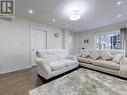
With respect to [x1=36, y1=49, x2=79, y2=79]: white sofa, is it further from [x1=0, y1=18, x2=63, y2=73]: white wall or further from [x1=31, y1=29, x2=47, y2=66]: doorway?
[x1=31, y1=29, x2=47, y2=66]: doorway

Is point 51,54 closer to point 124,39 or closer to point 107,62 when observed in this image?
point 107,62

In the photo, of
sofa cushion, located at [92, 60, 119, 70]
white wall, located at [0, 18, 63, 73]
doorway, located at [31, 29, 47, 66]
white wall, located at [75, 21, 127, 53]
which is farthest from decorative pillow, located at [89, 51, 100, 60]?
white wall, located at [0, 18, 63, 73]

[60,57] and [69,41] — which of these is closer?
[60,57]

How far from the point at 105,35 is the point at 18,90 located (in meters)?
5.62

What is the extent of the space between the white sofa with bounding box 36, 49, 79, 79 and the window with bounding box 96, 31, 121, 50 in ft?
10.1

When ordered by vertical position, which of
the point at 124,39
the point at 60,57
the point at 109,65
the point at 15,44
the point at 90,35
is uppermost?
the point at 90,35

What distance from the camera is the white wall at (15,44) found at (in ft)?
10.1

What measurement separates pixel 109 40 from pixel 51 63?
14.5ft

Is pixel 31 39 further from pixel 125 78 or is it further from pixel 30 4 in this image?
pixel 125 78

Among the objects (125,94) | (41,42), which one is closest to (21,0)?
(41,42)

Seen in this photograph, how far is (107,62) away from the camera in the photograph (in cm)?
297

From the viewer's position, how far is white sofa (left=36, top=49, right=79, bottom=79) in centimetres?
235

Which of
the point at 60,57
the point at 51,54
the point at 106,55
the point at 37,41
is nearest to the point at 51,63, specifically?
the point at 51,54

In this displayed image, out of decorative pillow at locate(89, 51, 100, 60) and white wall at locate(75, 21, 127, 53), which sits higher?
white wall at locate(75, 21, 127, 53)
